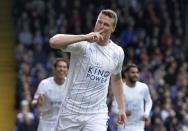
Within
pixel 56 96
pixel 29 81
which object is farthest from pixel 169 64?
pixel 56 96

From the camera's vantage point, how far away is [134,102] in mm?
12586

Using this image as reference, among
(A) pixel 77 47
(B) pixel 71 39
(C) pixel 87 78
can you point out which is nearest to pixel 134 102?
(C) pixel 87 78

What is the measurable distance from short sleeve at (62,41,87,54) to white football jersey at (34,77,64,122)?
10.7 feet

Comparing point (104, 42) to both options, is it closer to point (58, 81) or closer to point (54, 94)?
point (54, 94)

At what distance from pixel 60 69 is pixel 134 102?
1.51m

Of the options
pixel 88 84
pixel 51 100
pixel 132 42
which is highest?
pixel 132 42

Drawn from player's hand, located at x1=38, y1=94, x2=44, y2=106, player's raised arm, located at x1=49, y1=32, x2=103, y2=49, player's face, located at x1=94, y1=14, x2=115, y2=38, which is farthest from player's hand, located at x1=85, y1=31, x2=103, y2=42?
player's hand, located at x1=38, y1=94, x2=44, y2=106

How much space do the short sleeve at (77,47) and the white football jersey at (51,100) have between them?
3274mm

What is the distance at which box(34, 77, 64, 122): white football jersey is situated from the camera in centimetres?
1165

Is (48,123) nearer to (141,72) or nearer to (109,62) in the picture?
(109,62)

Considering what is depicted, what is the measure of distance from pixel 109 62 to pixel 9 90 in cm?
1257

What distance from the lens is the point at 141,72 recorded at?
2039 centimetres

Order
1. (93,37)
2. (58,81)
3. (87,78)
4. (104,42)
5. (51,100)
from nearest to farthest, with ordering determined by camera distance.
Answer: (93,37) → (87,78) → (104,42) → (51,100) → (58,81)

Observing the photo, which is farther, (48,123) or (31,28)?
(31,28)
